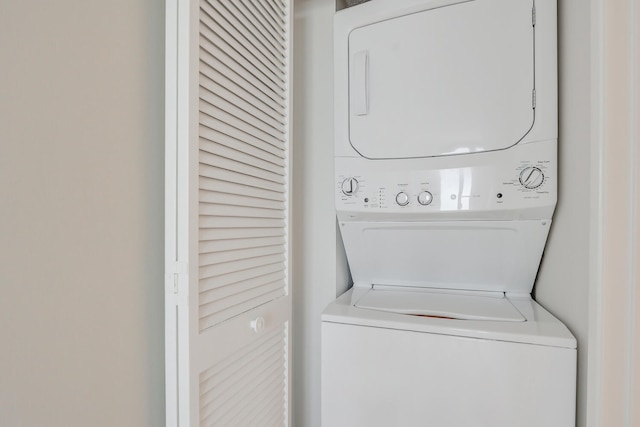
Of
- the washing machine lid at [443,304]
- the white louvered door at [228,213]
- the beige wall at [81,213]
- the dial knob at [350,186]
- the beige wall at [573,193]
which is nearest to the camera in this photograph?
the beige wall at [81,213]

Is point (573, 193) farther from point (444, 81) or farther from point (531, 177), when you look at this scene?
point (444, 81)

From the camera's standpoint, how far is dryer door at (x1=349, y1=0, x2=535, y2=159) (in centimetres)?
121

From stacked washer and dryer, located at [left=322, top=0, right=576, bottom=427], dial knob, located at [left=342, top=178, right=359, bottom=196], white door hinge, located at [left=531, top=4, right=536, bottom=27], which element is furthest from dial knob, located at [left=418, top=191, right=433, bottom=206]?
white door hinge, located at [left=531, top=4, right=536, bottom=27]

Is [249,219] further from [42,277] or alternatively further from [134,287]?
[42,277]

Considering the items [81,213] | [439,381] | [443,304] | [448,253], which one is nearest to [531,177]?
[448,253]

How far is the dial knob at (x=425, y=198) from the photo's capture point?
1322mm

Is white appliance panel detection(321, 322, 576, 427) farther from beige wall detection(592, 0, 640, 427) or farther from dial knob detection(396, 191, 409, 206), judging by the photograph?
dial knob detection(396, 191, 409, 206)

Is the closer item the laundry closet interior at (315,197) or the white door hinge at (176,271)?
the white door hinge at (176,271)

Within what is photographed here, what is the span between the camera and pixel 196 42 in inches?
31.2

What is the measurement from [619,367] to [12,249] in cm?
126

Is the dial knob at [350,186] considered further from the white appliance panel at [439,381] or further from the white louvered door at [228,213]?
the white appliance panel at [439,381]

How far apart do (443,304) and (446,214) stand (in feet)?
1.24

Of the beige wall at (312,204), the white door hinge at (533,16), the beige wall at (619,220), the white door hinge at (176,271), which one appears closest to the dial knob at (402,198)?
the beige wall at (312,204)

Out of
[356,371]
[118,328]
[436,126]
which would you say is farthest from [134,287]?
[436,126]
